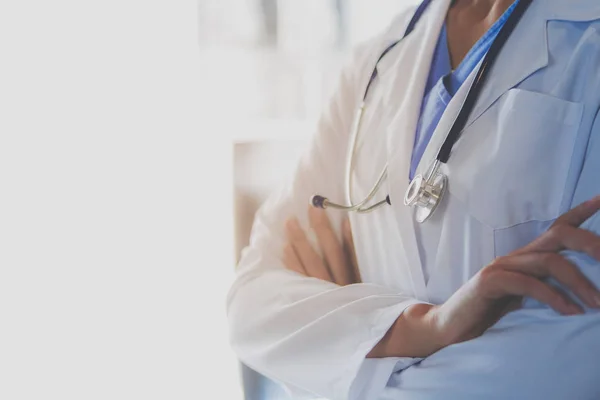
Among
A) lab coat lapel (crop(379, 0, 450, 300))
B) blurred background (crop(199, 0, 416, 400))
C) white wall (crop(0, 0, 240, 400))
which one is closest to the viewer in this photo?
lab coat lapel (crop(379, 0, 450, 300))

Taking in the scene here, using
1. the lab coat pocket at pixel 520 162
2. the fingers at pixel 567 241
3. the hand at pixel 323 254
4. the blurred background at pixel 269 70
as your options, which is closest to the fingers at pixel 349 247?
the hand at pixel 323 254

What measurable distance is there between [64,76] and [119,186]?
0.86 ft

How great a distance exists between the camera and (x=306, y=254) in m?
0.97

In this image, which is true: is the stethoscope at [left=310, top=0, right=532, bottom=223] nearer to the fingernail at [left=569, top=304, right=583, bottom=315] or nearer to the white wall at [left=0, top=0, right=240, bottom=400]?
the fingernail at [left=569, top=304, right=583, bottom=315]

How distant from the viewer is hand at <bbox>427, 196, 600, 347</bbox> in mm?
593

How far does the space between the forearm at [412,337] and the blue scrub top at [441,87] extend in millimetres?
195

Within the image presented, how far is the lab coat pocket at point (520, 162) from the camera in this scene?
68cm

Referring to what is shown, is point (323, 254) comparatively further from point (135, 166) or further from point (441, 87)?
point (135, 166)

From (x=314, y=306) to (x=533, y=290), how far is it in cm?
32

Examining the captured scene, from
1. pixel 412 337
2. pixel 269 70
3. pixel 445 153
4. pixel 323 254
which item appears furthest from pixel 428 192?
pixel 269 70

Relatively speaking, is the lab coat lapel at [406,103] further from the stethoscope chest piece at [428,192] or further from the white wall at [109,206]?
the white wall at [109,206]

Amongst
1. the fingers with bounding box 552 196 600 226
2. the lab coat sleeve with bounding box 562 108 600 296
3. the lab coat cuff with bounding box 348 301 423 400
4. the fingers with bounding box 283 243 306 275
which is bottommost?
the lab coat cuff with bounding box 348 301 423 400

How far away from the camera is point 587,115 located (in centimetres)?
67

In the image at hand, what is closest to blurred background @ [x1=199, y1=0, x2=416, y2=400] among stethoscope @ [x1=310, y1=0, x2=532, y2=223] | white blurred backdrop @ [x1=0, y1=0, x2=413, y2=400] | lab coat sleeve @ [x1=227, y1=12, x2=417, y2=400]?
white blurred backdrop @ [x1=0, y1=0, x2=413, y2=400]
